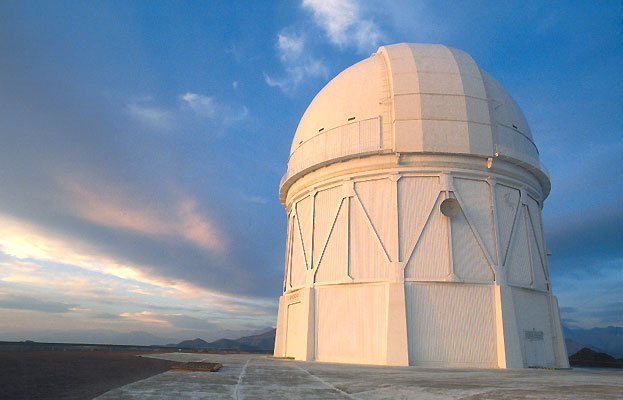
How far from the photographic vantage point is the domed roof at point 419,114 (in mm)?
21562

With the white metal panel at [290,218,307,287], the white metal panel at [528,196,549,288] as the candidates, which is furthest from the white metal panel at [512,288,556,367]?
the white metal panel at [290,218,307,287]

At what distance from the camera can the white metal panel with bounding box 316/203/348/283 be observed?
2169 cm

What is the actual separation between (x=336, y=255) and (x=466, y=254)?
667cm

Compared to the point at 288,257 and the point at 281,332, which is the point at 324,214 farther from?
the point at 281,332

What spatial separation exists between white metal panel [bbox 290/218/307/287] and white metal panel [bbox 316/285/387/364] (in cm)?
260

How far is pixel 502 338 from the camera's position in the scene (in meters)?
18.9

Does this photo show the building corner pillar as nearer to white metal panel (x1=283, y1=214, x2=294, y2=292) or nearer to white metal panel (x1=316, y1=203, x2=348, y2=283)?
white metal panel (x1=316, y1=203, x2=348, y2=283)

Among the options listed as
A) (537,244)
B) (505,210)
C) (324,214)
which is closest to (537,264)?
(537,244)

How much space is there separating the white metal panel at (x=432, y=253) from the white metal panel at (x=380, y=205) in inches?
54.7

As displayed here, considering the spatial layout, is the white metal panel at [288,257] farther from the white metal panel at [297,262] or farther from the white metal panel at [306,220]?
the white metal panel at [306,220]

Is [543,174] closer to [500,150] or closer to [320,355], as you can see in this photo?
[500,150]

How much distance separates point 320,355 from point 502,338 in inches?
350

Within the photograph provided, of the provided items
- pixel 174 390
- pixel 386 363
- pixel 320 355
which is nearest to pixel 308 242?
pixel 320 355

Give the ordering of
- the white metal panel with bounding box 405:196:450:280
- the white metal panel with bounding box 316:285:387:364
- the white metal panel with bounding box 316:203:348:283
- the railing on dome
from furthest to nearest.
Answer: the railing on dome < the white metal panel with bounding box 316:203:348:283 < the white metal panel with bounding box 405:196:450:280 < the white metal panel with bounding box 316:285:387:364
